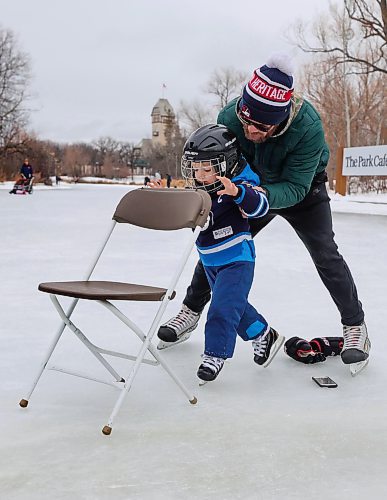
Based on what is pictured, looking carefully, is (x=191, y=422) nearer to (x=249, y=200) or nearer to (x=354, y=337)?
(x=249, y=200)

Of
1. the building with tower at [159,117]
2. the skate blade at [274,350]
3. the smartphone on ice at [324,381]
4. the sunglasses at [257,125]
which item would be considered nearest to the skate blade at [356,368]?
the smartphone on ice at [324,381]

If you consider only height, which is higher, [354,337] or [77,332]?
[77,332]

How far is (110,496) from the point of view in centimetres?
159

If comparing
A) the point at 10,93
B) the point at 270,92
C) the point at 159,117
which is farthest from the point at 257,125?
the point at 159,117

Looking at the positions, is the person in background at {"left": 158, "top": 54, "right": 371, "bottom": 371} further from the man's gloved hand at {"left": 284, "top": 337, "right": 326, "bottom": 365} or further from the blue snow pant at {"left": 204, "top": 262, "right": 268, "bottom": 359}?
the blue snow pant at {"left": 204, "top": 262, "right": 268, "bottom": 359}

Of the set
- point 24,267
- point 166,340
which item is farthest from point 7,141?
point 166,340

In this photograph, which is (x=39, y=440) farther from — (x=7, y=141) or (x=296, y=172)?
(x=7, y=141)

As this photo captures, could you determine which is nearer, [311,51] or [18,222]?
[18,222]

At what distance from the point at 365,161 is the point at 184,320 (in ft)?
47.9

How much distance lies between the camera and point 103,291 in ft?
6.58

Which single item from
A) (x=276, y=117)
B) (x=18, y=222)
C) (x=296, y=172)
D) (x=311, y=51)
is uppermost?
(x=311, y=51)

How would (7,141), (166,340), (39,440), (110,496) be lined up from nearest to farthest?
1. (110,496)
2. (39,440)
3. (166,340)
4. (7,141)

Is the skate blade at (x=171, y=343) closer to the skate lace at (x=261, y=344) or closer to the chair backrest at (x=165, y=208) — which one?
the skate lace at (x=261, y=344)

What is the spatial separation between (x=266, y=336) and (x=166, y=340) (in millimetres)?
531
